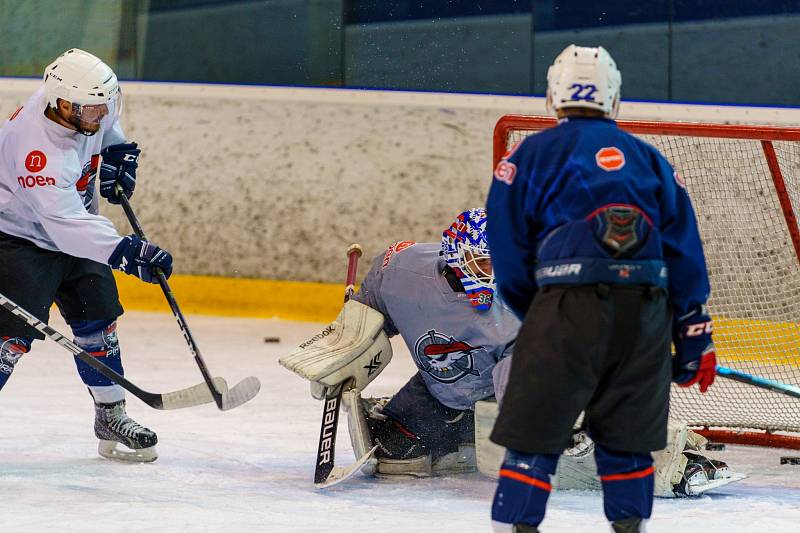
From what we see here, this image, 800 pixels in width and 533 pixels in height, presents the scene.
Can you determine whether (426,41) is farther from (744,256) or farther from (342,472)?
(342,472)

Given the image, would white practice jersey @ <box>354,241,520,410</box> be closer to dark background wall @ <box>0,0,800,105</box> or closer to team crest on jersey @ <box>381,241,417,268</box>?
team crest on jersey @ <box>381,241,417,268</box>

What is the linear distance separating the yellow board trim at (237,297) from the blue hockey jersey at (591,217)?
138 inches

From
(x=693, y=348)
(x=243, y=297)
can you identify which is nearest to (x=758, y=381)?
(x=693, y=348)

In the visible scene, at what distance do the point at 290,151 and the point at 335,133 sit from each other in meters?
0.21

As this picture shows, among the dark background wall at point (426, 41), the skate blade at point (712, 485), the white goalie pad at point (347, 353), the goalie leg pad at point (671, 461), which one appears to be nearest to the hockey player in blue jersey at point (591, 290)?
the goalie leg pad at point (671, 461)

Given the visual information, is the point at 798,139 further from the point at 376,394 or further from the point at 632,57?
the point at 632,57

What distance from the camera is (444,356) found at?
10.6ft

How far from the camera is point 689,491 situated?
3.14 metres

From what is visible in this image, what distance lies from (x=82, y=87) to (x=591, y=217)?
1460mm

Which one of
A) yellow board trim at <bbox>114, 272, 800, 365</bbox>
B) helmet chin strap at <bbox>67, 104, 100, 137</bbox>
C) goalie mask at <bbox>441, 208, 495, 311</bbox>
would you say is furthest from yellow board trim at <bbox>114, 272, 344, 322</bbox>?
goalie mask at <bbox>441, 208, 495, 311</bbox>

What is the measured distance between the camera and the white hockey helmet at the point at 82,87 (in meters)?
3.26

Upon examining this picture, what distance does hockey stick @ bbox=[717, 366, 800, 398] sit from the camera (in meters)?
3.53

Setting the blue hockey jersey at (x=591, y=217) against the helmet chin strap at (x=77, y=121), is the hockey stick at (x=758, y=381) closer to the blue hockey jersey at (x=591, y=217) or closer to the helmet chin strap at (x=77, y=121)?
the blue hockey jersey at (x=591, y=217)

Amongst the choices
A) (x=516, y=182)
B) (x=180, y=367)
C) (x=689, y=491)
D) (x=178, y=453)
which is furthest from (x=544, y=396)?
(x=180, y=367)
